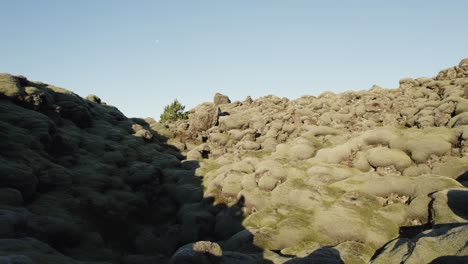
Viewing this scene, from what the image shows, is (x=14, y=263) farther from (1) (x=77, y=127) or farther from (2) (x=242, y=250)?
(1) (x=77, y=127)

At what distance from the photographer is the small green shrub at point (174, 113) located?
102562 millimetres

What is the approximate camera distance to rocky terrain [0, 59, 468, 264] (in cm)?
2775

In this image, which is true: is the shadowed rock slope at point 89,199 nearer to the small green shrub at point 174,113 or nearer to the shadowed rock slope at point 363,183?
the shadowed rock slope at point 363,183

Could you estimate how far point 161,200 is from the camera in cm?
4769

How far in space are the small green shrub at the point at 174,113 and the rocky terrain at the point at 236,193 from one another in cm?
3592

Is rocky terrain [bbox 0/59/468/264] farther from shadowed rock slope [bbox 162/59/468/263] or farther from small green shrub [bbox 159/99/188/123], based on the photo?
small green shrub [bbox 159/99/188/123]

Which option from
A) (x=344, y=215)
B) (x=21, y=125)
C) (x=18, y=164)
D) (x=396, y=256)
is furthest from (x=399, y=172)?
(x=21, y=125)

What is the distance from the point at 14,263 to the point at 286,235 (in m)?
23.4

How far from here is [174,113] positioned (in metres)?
103

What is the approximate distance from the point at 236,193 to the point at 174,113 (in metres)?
63.4

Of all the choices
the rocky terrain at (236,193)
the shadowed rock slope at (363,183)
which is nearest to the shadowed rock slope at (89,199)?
the rocky terrain at (236,193)

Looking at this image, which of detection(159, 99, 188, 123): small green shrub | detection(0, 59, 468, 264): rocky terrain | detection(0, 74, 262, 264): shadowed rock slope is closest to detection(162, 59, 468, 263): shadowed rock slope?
detection(0, 59, 468, 264): rocky terrain

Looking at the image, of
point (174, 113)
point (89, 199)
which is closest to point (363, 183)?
point (89, 199)

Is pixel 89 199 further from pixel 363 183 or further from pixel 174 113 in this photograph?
pixel 174 113
